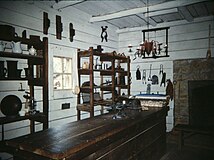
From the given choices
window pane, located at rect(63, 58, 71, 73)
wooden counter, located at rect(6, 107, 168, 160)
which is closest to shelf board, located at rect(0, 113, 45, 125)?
wooden counter, located at rect(6, 107, 168, 160)

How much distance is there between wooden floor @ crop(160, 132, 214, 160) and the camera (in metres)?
3.70

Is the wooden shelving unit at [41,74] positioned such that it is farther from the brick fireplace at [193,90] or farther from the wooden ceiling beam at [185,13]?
the brick fireplace at [193,90]

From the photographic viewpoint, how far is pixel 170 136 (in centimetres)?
495

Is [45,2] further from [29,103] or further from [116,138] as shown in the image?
[116,138]

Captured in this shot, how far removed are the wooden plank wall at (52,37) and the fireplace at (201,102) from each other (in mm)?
2807

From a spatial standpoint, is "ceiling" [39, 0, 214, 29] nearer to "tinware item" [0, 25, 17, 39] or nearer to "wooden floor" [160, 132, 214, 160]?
"tinware item" [0, 25, 17, 39]

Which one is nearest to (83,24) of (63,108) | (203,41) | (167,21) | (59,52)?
(59,52)

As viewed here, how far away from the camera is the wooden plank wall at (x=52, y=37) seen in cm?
301

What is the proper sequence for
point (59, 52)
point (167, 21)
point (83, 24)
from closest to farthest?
point (59, 52) < point (83, 24) < point (167, 21)

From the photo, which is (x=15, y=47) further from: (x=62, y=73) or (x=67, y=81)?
(x=67, y=81)

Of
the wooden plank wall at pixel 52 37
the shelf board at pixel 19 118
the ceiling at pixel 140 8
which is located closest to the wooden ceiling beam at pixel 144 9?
the ceiling at pixel 140 8

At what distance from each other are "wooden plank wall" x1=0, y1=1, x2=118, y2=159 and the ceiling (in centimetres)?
22

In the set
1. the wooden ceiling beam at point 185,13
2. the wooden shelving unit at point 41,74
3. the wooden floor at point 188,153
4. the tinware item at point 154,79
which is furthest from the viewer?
the tinware item at point 154,79

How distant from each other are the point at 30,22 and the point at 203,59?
13.5 ft
